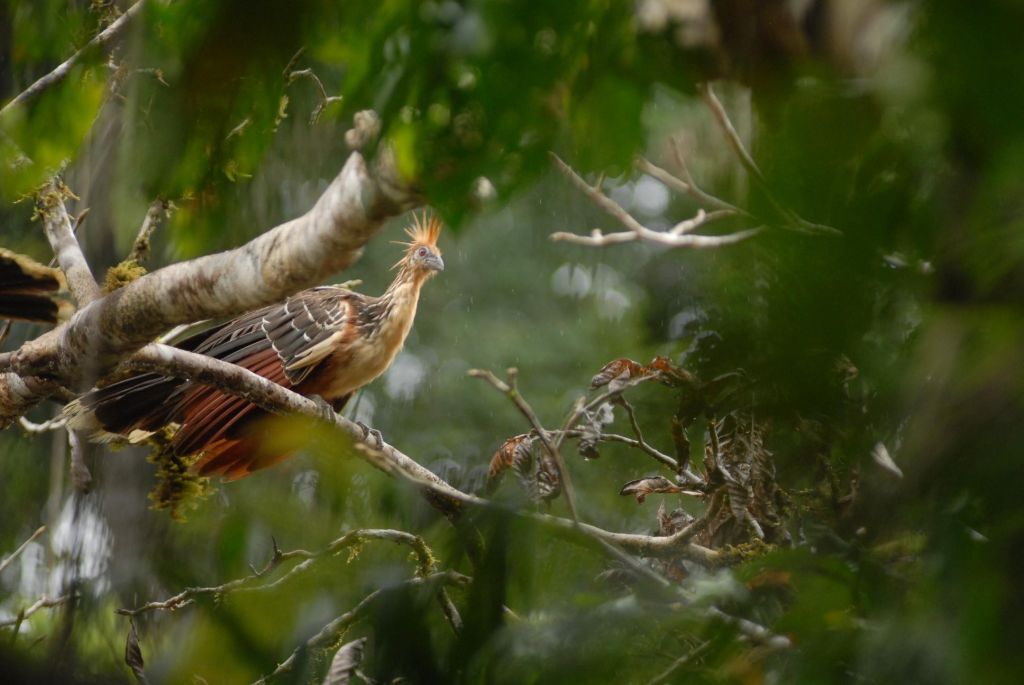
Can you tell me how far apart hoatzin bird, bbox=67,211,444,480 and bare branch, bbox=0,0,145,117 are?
2.93 feet

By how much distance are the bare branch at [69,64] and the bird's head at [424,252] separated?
101cm

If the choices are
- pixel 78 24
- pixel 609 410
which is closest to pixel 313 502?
pixel 609 410

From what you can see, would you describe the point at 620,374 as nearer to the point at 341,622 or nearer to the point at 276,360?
the point at 341,622

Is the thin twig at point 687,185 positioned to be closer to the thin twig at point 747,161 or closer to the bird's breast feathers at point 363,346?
the thin twig at point 747,161

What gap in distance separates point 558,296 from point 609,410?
164 cm

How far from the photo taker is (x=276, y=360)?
2553mm

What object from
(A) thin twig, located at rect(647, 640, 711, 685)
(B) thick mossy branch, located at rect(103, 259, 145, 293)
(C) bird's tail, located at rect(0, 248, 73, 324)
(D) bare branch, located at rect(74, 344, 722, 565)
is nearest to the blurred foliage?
(A) thin twig, located at rect(647, 640, 711, 685)

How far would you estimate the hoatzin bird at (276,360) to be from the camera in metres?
2.43

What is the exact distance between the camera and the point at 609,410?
170 centimetres

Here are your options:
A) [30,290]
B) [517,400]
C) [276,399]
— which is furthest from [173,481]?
[517,400]

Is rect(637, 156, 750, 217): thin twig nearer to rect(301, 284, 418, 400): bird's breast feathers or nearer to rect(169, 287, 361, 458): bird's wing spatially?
rect(301, 284, 418, 400): bird's breast feathers

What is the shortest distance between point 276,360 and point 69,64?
1.21 meters

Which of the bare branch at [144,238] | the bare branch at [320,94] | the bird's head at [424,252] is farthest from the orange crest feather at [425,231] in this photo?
the bare branch at [320,94]

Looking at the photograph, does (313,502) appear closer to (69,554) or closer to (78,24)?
(69,554)
